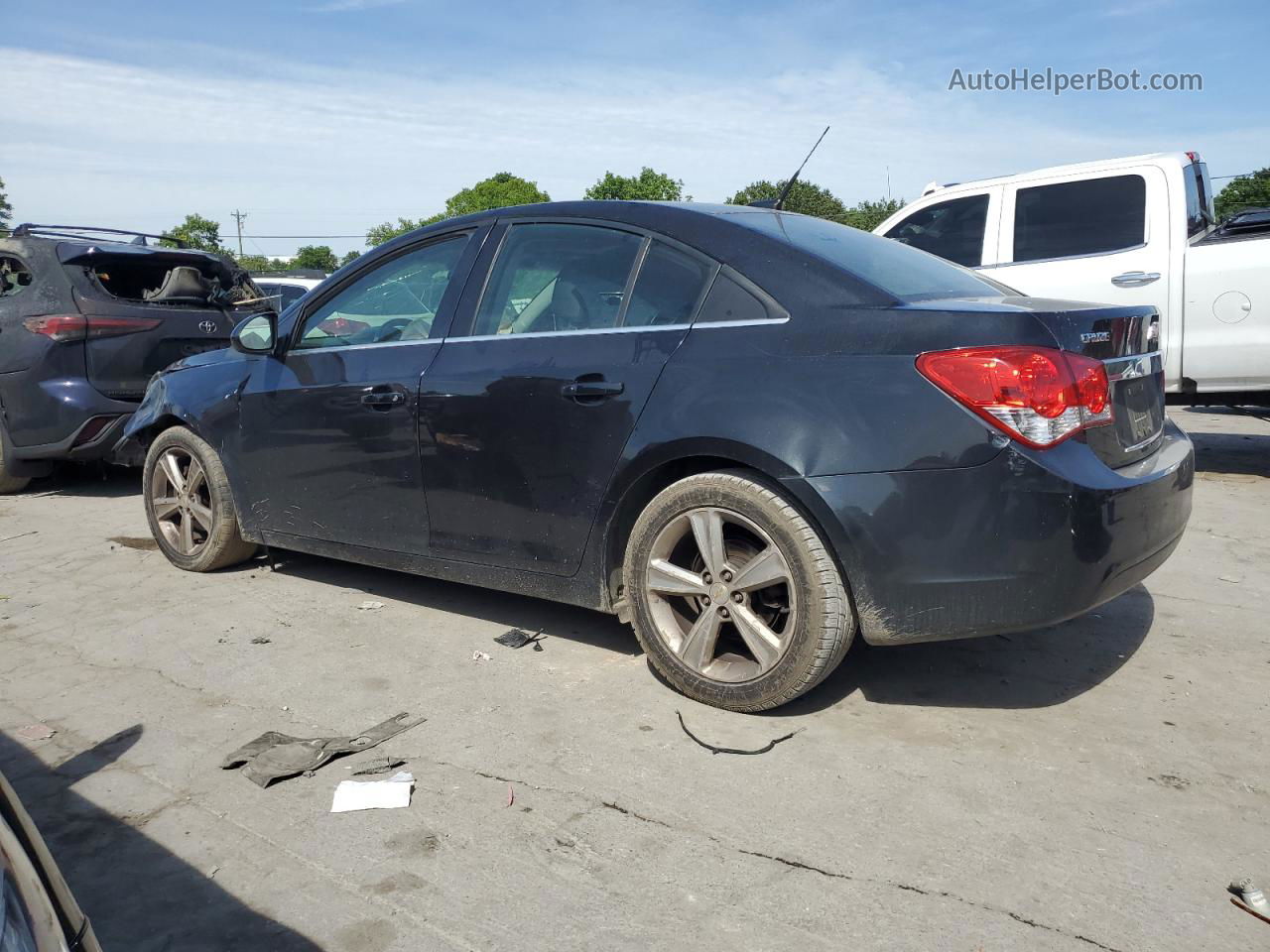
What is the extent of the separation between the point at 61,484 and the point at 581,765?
7.08 metres

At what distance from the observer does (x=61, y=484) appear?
8.67 metres

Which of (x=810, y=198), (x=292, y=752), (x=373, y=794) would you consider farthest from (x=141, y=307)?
(x=810, y=198)

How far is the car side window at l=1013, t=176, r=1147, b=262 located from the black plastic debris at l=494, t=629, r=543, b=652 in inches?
216

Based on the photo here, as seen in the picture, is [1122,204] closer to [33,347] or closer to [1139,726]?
[1139,726]

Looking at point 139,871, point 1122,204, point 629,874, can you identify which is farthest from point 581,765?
point 1122,204

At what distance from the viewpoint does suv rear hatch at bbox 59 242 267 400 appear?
24.6 feet

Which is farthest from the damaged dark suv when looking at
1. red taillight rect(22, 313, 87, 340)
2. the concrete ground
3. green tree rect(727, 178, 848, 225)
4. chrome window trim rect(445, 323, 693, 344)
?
green tree rect(727, 178, 848, 225)

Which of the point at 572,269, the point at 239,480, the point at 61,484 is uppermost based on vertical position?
the point at 572,269

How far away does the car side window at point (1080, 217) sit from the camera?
7.71 m

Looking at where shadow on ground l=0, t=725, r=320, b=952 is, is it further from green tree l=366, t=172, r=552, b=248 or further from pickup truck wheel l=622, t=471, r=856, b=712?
green tree l=366, t=172, r=552, b=248

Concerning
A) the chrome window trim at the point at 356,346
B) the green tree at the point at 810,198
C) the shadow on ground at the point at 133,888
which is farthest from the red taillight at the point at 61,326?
the green tree at the point at 810,198

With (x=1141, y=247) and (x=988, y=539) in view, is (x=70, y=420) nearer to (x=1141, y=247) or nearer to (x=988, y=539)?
(x=988, y=539)

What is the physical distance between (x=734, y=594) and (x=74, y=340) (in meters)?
5.87

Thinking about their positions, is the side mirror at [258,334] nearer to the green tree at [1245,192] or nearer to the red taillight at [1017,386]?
the red taillight at [1017,386]
